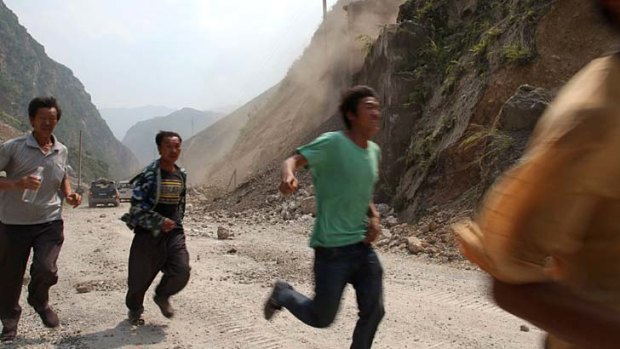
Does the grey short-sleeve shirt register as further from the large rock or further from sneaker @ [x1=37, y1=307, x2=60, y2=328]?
the large rock

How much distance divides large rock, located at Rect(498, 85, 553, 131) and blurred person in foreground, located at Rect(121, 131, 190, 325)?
718 cm

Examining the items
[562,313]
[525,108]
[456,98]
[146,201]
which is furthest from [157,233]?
[456,98]

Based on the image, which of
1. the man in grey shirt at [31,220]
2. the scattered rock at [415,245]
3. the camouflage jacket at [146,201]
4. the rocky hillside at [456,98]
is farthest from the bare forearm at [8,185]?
the scattered rock at [415,245]

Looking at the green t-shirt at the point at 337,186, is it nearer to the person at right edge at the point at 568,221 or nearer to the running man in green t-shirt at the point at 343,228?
the running man in green t-shirt at the point at 343,228

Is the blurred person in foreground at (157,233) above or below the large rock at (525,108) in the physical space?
below

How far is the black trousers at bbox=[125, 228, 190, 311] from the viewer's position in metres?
5.15

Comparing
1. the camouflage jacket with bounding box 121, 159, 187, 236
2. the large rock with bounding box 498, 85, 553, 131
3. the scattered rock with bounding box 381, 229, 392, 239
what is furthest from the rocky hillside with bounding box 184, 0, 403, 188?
the camouflage jacket with bounding box 121, 159, 187, 236

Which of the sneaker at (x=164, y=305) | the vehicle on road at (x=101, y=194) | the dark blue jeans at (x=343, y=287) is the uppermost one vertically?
the dark blue jeans at (x=343, y=287)

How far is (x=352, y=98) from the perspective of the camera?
3615 millimetres

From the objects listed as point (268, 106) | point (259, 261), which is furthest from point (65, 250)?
point (268, 106)

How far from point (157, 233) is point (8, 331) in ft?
4.61

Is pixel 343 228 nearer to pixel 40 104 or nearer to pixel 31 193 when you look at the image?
pixel 31 193

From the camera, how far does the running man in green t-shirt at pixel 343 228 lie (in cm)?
338

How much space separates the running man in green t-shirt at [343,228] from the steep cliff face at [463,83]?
24.0ft
